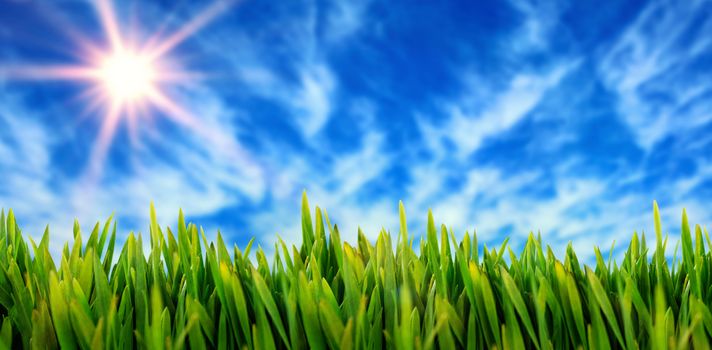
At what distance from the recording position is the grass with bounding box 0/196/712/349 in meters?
1.66

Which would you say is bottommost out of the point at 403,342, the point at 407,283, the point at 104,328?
the point at 403,342

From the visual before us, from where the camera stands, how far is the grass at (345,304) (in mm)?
1655

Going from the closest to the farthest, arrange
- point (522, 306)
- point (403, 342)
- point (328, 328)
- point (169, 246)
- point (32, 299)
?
1. point (403, 342)
2. point (328, 328)
3. point (522, 306)
4. point (32, 299)
5. point (169, 246)

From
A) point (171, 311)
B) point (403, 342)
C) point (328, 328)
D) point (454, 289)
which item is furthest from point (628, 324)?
point (171, 311)

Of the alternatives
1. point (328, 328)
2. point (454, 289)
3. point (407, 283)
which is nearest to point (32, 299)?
point (328, 328)

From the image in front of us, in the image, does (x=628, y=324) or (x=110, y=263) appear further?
(x=110, y=263)

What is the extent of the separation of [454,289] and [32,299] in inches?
52.3

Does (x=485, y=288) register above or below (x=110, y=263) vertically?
below

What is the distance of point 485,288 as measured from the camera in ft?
5.68

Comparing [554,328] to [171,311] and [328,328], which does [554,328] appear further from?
[171,311]

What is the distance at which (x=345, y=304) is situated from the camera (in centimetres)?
178

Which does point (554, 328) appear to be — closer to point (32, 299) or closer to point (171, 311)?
point (171, 311)

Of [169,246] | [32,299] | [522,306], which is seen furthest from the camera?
[169,246]

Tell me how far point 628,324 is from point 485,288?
1.31ft
